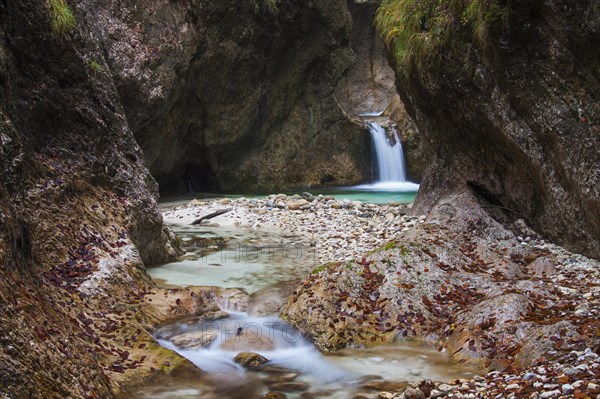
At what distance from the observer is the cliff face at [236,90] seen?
1506cm

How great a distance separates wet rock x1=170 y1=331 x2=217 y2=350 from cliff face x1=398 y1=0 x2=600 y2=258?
15.4 ft

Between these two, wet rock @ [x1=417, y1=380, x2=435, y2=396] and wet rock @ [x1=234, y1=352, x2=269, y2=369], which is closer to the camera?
wet rock @ [x1=417, y1=380, x2=435, y2=396]

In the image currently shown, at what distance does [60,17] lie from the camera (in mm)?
6832

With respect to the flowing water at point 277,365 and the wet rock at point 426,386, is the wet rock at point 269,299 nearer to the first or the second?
the flowing water at point 277,365

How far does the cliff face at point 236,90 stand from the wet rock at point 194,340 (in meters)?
9.83

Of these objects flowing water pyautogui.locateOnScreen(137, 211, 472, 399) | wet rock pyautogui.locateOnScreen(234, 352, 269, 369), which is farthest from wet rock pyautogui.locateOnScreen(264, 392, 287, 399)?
wet rock pyautogui.locateOnScreen(234, 352, 269, 369)

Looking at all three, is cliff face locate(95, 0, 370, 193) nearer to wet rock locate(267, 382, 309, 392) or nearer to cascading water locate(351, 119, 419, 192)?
cascading water locate(351, 119, 419, 192)

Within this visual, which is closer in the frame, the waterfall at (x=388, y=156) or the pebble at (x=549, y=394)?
the pebble at (x=549, y=394)

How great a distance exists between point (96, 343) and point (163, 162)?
14.3 meters

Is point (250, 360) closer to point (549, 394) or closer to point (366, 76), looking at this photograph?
point (549, 394)

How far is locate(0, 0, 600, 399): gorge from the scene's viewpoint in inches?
182

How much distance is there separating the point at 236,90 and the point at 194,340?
15.6 m

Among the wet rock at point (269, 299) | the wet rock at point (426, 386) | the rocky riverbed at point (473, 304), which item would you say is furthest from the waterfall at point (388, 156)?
the wet rock at point (426, 386)

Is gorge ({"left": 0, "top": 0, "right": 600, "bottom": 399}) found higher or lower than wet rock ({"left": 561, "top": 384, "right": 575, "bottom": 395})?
higher
